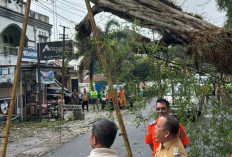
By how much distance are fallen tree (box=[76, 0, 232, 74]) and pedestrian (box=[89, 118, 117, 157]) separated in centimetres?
154

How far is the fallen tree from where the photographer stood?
3484 mm

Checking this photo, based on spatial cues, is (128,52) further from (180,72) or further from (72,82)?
(72,82)

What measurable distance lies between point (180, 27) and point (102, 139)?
5.82ft

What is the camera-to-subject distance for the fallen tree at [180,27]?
3.48 m

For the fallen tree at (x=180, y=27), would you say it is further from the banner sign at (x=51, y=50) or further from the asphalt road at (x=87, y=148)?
the banner sign at (x=51, y=50)

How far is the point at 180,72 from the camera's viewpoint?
4.53 metres

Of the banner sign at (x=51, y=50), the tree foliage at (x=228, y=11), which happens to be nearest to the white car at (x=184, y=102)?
the tree foliage at (x=228, y=11)

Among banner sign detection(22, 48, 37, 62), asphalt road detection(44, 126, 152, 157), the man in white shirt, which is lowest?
asphalt road detection(44, 126, 152, 157)

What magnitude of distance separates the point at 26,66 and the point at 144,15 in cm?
1381

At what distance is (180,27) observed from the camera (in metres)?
3.67

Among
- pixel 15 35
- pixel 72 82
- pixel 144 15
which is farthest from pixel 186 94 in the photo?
pixel 72 82

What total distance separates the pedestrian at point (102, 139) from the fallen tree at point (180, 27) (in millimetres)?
1538

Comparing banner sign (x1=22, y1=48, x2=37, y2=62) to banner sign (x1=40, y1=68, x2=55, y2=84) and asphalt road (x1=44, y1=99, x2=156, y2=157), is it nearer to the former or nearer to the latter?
banner sign (x1=40, y1=68, x2=55, y2=84)

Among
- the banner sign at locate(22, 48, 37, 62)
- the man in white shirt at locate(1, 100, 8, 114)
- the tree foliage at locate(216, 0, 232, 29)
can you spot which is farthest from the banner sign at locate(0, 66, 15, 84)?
the tree foliage at locate(216, 0, 232, 29)
